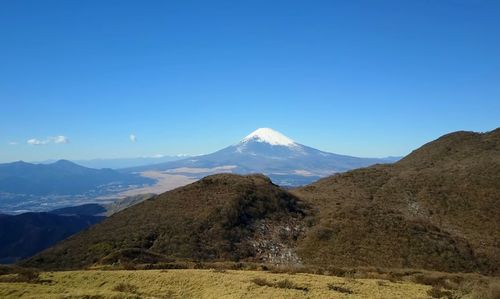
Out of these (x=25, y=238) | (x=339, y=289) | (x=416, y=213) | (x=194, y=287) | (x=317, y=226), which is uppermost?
(x=194, y=287)

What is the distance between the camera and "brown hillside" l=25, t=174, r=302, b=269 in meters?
50.7

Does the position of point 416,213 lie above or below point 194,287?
below

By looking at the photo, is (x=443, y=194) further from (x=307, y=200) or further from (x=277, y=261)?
(x=277, y=261)

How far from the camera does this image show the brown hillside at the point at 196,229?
50719 millimetres

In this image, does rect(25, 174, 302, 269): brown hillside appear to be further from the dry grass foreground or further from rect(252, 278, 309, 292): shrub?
rect(252, 278, 309, 292): shrub

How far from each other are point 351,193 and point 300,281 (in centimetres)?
6028

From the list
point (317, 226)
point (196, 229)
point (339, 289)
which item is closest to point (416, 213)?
point (317, 226)

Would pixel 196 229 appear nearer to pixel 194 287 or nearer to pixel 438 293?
pixel 194 287

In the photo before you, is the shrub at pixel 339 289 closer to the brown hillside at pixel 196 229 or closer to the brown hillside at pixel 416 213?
the brown hillside at pixel 196 229

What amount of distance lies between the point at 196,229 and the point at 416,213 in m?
40.8

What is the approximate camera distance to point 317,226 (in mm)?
61875

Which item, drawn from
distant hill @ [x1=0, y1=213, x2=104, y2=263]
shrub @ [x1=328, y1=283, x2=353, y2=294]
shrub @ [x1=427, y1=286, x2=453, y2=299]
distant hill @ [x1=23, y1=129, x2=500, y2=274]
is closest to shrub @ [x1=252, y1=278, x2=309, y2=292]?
shrub @ [x1=328, y1=283, x2=353, y2=294]

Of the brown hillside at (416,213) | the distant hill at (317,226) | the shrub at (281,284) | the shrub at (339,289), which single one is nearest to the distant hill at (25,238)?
the distant hill at (317,226)

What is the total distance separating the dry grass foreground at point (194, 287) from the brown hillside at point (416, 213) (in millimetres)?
25789
